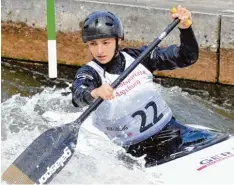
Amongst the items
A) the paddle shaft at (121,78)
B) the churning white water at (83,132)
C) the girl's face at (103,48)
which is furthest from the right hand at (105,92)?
the churning white water at (83,132)

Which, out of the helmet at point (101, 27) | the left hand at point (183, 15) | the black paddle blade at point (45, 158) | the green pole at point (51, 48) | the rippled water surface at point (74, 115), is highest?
the left hand at point (183, 15)

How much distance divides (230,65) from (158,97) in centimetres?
263

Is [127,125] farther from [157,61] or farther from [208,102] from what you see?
[208,102]

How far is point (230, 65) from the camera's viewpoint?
22.2 feet

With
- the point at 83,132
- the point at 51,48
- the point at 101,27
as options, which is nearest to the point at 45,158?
the point at 83,132

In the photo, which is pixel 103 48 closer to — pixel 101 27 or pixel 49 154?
pixel 101 27

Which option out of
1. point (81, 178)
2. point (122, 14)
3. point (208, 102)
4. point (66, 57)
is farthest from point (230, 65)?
point (81, 178)

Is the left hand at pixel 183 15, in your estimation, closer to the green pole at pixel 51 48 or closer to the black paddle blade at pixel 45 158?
the black paddle blade at pixel 45 158

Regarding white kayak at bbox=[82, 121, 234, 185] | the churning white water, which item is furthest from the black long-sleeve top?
white kayak at bbox=[82, 121, 234, 185]

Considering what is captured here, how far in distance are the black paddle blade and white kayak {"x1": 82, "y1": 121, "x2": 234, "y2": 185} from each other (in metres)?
0.52

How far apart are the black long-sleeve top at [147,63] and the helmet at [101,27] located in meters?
0.19

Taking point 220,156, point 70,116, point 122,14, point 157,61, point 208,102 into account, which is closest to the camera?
point 220,156

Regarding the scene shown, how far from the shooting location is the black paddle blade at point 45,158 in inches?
156

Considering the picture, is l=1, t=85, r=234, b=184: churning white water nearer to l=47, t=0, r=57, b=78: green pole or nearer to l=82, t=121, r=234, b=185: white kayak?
l=82, t=121, r=234, b=185: white kayak
